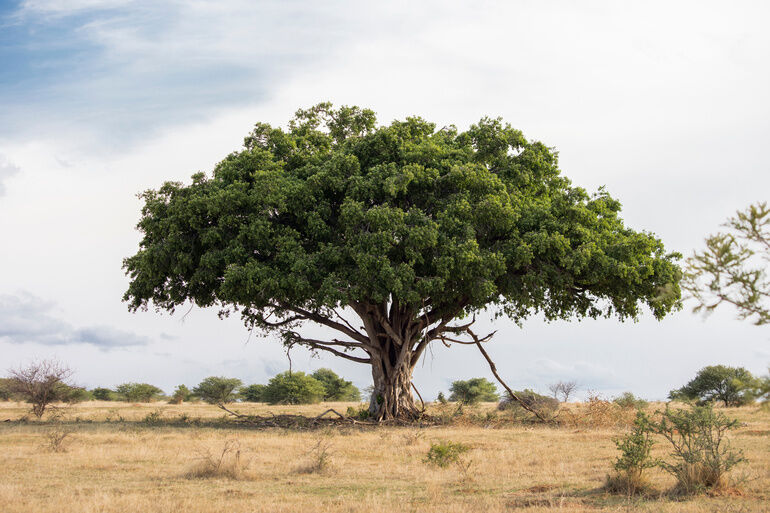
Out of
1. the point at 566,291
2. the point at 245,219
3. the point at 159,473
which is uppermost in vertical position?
the point at 245,219

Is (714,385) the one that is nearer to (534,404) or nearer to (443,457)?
(534,404)

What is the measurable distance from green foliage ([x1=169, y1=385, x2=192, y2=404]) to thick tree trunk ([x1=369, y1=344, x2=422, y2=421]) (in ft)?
86.8

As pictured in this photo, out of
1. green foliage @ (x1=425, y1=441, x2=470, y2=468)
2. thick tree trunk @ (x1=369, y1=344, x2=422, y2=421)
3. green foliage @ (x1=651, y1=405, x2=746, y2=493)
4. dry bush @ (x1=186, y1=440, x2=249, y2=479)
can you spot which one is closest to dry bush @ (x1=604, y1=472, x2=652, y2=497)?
green foliage @ (x1=651, y1=405, x2=746, y2=493)

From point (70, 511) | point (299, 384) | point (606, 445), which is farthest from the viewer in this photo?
point (299, 384)

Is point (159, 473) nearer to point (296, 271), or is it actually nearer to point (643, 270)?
point (296, 271)

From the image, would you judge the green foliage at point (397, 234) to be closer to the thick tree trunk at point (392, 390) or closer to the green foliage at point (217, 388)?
the thick tree trunk at point (392, 390)

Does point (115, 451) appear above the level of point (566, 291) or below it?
below

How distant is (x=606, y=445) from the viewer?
17109 mm

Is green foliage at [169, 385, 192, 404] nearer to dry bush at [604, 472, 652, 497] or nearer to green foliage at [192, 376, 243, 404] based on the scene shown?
green foliage at [192, 376, 243, 404]

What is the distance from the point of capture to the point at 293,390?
43.6 metres

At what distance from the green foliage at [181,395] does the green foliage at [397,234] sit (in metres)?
25.3

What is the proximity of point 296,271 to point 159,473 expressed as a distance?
28.5ft


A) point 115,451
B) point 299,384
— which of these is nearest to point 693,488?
point 115,451

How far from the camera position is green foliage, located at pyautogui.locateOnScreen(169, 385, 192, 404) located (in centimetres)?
4812
